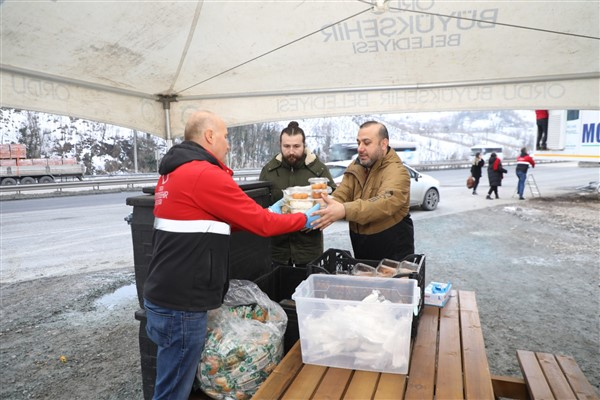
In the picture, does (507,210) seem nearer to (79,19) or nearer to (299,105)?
(299,105)

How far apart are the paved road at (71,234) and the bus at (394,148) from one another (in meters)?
7.52

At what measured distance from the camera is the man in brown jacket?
8.13 feet

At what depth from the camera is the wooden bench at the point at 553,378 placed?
2102 mm

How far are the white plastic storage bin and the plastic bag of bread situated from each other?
13.6 inches

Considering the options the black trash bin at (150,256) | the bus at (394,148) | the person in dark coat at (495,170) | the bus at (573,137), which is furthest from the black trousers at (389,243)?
the bus at (394,148)

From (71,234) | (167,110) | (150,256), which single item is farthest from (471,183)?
(150,256)

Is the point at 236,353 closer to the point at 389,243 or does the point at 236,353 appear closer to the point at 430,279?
the point at 389,243

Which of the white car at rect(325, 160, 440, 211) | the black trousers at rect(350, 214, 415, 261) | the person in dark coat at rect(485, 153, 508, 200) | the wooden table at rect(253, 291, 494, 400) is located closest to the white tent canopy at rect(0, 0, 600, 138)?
the black trousers at rect(350, 214, 415, 261)

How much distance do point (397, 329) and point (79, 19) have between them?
2.81 m

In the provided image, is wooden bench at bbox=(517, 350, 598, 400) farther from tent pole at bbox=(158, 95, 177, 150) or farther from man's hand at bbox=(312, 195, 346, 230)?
tent pole at bbox=(158, 95, 177, 150)

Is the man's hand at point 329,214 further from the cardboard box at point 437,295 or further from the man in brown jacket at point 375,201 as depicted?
the cardboard box at point 437,295

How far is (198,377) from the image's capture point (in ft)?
6.60

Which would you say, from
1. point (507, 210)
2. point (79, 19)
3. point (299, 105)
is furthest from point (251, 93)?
point (507, 210)

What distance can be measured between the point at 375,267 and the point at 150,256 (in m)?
1.33
